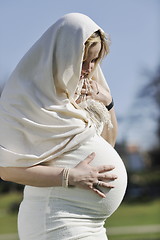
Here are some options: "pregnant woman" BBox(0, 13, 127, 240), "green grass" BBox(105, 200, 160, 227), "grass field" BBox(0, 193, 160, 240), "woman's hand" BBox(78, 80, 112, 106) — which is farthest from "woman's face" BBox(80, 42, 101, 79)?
"green grass" BBox(105, 200, 160, 227)

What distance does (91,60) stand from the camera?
109 inches

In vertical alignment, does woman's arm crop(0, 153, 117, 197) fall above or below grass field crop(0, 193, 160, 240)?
above

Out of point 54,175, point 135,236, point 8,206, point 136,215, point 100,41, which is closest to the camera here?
point 54,175

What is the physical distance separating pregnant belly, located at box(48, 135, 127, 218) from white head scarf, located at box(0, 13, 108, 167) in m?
0.05

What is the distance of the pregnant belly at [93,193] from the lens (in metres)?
2.62

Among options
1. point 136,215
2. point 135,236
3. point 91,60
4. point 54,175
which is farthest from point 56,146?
point 136,215

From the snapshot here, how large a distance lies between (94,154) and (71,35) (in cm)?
56

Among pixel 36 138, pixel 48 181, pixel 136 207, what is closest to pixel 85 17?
pixel 36 138

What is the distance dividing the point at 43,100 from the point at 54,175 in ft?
1.13

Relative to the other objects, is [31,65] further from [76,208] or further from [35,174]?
[76,208]

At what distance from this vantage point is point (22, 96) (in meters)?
2.64

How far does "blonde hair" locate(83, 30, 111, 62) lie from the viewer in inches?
107

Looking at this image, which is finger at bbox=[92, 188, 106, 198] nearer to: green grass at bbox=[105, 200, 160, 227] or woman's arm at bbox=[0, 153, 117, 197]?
woman's arm at bbox=[0, 153, 117, 197]

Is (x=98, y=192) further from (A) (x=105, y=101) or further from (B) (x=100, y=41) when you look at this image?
(B) (x=100, y=41)
